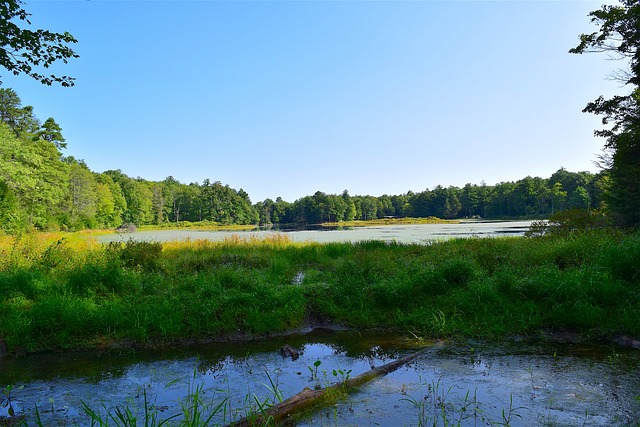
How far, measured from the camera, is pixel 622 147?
651 inches

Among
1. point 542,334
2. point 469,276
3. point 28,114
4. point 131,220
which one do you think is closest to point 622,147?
point 469,276

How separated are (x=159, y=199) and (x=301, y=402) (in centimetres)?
10189

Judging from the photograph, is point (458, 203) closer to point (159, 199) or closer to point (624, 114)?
point (159, 199)

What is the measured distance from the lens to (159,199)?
317ft

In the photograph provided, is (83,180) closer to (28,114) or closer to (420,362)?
(28,114)

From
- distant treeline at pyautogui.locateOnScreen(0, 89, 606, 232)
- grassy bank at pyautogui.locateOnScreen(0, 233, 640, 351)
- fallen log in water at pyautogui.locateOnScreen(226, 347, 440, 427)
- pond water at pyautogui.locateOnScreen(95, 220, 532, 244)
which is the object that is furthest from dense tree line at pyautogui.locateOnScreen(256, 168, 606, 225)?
fallen log in water at pyautogui.locateOnScreen(226, 347, 440, 427)

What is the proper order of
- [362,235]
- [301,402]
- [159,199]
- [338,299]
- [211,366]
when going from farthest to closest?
[159,199]
[362,235]
[338,299]
[211,366]
[301,402]

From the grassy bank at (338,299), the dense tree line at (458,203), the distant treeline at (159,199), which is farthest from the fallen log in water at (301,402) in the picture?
the dense tree line at (458,203)

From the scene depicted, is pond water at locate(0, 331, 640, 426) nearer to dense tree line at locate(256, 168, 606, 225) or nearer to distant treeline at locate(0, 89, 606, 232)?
distant treeline at locate(0, 89, 606, 232)

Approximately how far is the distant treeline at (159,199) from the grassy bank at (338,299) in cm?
1052

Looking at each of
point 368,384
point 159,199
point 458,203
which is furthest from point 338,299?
point 458,203

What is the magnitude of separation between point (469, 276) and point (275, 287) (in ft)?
14.6

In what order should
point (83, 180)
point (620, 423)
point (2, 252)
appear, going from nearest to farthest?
point (620, 423)
point (2, 252)
point (83, 180)

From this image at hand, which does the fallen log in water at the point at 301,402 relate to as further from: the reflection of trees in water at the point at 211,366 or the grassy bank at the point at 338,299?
the grassy bank at the point at 338,299
